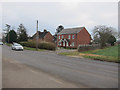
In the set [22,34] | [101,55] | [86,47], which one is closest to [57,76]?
[101,55]

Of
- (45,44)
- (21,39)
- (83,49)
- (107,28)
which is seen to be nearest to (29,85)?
(83,49)

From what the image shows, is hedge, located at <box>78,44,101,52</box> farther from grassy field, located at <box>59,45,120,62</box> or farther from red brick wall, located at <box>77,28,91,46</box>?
red brick wall, located at <box>77,28,91,46</box>

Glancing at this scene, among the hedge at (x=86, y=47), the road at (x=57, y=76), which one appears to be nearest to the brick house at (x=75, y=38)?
the hedge at (x=86, y=47)

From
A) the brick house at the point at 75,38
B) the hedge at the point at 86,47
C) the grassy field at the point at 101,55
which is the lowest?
the grassy field at the point at 101,55

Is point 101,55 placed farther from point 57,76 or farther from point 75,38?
point 75,38

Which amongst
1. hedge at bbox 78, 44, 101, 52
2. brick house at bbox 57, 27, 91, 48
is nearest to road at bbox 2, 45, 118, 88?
hedge at bbox 78, 44, 101, 52

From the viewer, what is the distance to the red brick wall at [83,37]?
42.7 metres

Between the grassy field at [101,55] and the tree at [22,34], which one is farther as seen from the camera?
the tree at [22,34]

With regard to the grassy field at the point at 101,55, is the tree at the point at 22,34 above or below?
above

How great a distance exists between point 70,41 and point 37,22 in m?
17.1

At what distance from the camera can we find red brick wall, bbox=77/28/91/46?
42.7 metres

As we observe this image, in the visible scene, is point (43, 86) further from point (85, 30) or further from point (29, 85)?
point (85, 30)

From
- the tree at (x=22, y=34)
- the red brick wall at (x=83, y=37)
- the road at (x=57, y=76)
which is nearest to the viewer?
the road at (x=57, y=76)

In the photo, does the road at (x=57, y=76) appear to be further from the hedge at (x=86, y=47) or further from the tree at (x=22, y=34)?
the tree at (x=22, y=34)
